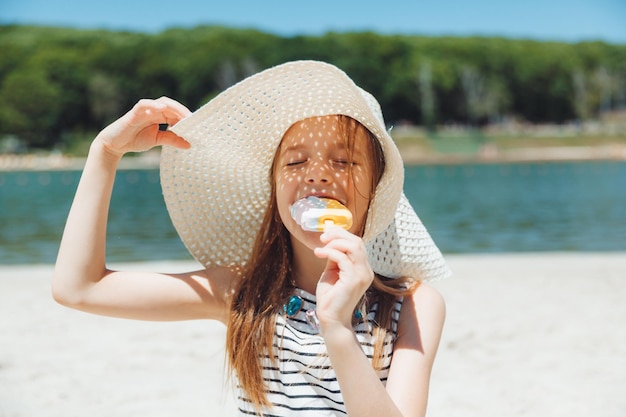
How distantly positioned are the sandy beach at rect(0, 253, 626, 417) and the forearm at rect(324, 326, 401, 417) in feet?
6.13

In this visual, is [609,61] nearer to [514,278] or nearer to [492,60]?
[492,60]

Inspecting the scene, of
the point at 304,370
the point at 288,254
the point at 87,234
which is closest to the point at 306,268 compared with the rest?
the point at 288,254

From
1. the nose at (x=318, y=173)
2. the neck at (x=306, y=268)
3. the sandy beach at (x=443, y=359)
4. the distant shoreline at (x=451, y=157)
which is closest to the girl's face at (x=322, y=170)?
the nose at (x=318, y=173)

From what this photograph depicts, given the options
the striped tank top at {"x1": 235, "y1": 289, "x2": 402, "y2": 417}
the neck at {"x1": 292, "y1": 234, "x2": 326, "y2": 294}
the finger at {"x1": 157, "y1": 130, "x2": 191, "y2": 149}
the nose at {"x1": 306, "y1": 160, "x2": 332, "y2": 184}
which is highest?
the finger at {"x1": 157, "y1": 130, "x2": 191, "y2": 149}

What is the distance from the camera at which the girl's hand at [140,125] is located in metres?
1.85

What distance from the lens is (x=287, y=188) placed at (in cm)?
182

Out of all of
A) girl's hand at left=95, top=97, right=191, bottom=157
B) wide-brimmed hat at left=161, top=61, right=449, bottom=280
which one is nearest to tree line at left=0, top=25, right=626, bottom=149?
wide-brimmed hat at left=161, top=61, right=449, bottom=280

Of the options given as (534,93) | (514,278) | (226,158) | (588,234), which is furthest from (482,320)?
(534,93)

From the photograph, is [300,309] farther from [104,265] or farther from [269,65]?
[269,65]

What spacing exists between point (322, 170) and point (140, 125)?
0.50 metres

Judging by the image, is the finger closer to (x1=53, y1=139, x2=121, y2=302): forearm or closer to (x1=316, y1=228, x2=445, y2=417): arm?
(x1=53, y1=139, x2=121, y2=302): forearm

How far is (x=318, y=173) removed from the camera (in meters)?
1.76

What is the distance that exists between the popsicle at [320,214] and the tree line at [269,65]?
247ft

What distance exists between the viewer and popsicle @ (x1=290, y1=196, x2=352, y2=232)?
1619 millimetres
